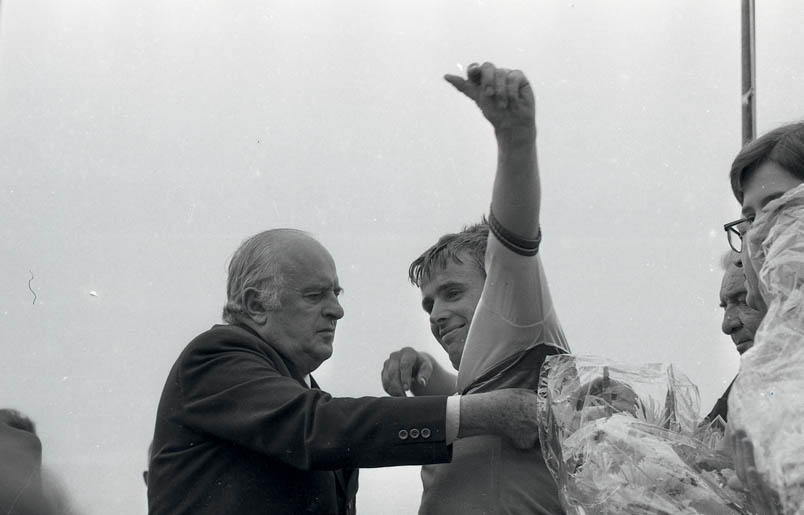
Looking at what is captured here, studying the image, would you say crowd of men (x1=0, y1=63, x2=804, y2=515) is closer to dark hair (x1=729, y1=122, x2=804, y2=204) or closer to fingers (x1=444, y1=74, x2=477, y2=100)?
fingers (x1=444, y1=74, x2=477, y2=100)

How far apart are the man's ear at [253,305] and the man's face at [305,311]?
1cm

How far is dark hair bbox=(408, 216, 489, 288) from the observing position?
1493mm

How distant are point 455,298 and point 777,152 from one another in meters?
0.62

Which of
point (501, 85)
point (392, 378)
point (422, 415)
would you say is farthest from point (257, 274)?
point (501, 85)

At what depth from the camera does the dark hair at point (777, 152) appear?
3.13ft

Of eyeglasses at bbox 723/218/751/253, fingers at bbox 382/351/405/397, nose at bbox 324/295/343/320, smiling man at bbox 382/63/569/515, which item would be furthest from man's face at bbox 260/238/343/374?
eyeglasses at bbox 723/218/751/253

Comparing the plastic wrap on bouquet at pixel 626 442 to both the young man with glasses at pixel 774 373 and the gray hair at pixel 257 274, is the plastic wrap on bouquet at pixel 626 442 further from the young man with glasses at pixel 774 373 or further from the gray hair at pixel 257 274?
the gray hair at pixel 257 274

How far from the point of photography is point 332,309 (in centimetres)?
149

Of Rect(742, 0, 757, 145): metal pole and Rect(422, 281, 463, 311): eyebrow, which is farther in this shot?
Rect(742, 0, 757, 145): metal pole

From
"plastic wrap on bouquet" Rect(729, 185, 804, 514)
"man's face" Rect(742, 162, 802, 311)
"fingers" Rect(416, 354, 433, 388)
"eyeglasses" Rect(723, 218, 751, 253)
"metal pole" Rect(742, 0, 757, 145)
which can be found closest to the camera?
"plastic wrap on bouquet" Rect(729, 185, 804, 514)

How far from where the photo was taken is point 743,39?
5.90 feet

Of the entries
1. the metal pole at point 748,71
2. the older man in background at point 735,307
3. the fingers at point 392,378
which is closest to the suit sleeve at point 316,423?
the fingers at point 392,378

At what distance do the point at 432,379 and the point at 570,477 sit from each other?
698 millimetres

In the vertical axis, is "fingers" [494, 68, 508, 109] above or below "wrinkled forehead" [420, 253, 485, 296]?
above
